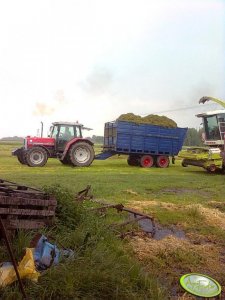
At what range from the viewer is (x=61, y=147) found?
19641 millimetres

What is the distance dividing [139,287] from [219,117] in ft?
54.6

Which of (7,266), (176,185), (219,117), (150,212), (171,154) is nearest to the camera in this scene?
(7,266)

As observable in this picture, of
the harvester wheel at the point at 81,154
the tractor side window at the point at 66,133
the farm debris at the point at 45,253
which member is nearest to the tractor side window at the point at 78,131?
the tractor side window at the point at 66,133

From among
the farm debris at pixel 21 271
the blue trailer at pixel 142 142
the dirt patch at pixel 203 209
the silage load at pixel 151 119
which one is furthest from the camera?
the silage load at pixel 151 119

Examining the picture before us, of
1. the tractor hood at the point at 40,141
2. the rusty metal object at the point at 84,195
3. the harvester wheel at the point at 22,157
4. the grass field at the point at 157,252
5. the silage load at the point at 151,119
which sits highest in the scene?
the silage load at the point at 151,119

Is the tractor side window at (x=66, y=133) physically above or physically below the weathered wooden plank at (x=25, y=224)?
above

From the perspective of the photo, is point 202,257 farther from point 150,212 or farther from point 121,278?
point 150,212

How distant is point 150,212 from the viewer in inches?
312

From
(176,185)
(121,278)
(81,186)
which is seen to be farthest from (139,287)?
(176,185)

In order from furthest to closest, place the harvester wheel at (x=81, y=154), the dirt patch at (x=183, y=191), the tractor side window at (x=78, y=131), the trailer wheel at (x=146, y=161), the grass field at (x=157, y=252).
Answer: the trailer wheel at (x=146, y=161) → the tractor side window at (x=78, y=131) → the harvester wheel at (x=81, y=154) → the dirt patch at (x=183, y=191) → the grass field at (x=157, y=252)

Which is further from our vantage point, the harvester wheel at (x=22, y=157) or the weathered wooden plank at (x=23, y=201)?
the harvester wheel at (x=22, y=157)

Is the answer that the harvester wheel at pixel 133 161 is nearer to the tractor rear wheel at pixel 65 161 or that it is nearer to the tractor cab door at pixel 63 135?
the tractor rear wheel at pixel 65 161

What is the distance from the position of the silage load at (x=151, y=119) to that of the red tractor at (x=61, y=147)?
3159 mm

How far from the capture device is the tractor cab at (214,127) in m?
19.2
